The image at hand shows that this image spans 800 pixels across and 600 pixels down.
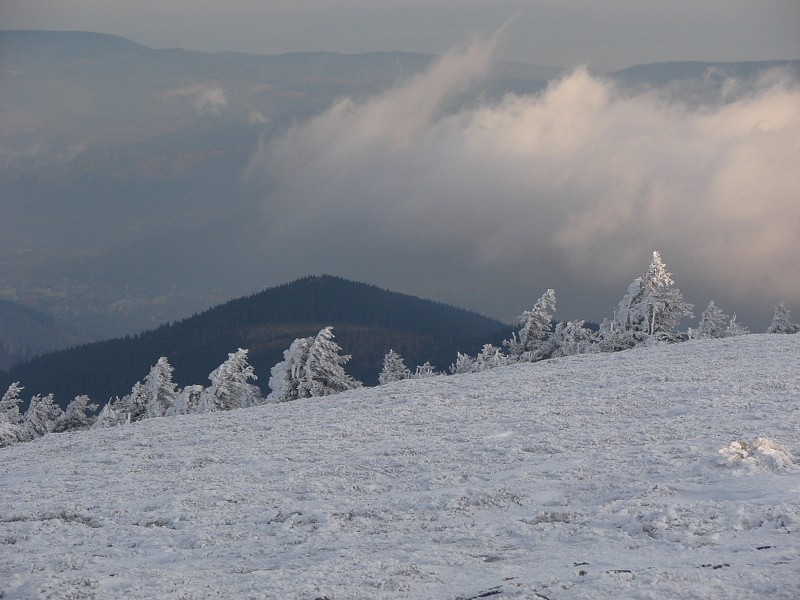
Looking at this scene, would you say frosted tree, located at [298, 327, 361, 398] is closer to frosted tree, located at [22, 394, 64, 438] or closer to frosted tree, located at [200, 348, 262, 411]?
frosted tree, located at [200, 348, 262, 411]

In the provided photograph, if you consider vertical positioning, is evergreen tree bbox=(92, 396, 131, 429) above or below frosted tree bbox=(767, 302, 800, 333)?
below

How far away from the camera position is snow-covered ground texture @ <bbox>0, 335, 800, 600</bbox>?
10547mm

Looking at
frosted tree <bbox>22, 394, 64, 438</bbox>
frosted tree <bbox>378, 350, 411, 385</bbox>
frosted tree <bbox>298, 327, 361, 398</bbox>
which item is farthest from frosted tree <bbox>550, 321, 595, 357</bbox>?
frosted tree <bbox>22, 394, 64, 438</bbox>

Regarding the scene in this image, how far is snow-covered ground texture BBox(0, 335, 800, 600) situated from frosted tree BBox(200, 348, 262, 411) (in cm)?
2174

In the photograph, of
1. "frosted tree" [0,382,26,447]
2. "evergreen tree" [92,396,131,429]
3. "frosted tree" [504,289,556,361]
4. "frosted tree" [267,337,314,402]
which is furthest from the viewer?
"frosted tree" [504,289,556,361]

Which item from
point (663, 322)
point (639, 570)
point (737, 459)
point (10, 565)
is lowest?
point (10, 565)

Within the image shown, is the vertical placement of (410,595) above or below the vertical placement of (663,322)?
below

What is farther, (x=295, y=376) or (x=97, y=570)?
(x=295, y=376)

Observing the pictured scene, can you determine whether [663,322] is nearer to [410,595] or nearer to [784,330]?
[784,330]

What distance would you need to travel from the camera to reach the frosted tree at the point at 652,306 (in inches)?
1970

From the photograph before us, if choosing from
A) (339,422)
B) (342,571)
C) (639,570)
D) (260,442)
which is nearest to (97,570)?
(342,571)

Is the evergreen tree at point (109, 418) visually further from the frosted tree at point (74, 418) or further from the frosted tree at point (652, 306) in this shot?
the frosted tree at point (652, 306)

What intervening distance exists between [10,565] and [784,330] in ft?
193

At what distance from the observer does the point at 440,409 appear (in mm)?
23984
